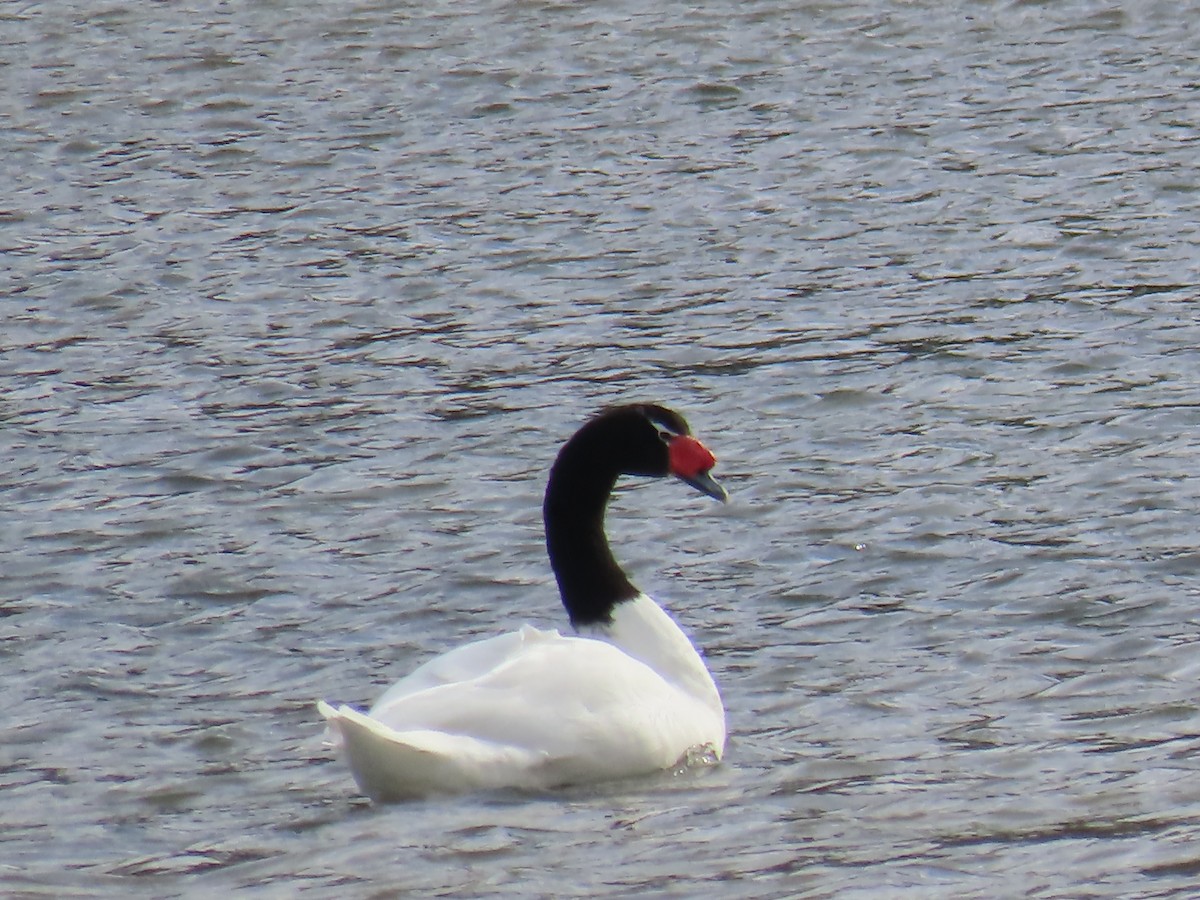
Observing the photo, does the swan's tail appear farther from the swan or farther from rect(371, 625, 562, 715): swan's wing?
rect(371, 625, 562, 715): swan's wing

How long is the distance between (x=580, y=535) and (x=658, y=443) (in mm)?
390

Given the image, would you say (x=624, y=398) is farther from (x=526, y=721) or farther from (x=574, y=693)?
(x=526, y=721)

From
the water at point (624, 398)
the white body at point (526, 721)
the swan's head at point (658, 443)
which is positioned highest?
the swan's head at point (658, 443)

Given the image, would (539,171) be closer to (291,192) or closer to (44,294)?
(291,192)

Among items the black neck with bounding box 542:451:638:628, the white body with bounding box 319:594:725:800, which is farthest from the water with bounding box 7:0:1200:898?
the black neck with bounding box 542:451:638:628

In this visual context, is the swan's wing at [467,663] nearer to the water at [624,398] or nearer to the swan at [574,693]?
the swan at [574,693]

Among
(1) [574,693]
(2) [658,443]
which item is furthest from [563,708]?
(2) [658,443]

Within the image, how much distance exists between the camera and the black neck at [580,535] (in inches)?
321

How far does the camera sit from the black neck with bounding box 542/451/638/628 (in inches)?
321

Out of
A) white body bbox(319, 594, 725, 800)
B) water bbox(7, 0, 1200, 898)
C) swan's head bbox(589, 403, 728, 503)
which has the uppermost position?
swan's head bbox(589, 403, 728, 503)

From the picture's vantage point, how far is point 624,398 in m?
11.5

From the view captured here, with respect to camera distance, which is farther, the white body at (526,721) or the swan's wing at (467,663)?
the swan's wing at (467,663)

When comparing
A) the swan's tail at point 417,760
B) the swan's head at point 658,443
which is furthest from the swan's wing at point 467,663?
the swan's head at point 658,443

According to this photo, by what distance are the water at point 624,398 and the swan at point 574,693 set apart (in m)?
0.12
